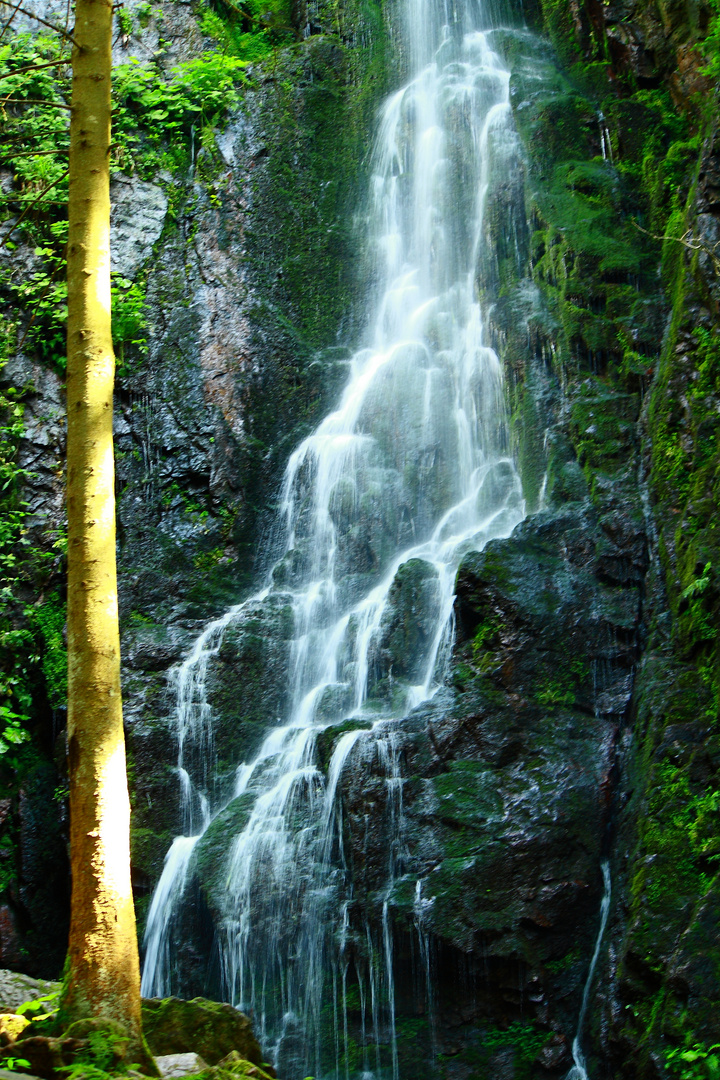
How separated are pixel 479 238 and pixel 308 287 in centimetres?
319

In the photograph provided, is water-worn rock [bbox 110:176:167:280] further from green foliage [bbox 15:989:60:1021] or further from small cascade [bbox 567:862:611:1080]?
green foliage [bbox 15:989:60:1021]

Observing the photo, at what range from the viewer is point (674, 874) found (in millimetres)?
7551

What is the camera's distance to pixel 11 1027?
475 centimetres

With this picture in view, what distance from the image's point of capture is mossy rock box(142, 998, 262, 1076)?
562cm

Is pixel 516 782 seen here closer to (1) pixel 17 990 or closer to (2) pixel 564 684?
(2) pixel 564 684

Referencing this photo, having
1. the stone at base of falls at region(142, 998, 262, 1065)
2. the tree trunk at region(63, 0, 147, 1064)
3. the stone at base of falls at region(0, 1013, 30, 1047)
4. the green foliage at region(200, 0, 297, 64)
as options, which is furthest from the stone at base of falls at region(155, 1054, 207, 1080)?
the green foliage at region(200, 0, 297, 64)

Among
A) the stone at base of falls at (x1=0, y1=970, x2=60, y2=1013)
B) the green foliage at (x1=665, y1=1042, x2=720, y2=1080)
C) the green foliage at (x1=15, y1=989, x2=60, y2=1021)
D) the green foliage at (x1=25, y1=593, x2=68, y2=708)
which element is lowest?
the green foliage at (x1=665, y1=1042, x2=720, y2=1080)

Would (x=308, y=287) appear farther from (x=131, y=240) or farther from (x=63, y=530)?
(x=63, y=530)

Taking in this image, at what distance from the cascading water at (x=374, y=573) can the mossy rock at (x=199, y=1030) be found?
2.64 m

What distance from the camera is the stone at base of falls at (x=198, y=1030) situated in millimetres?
5617

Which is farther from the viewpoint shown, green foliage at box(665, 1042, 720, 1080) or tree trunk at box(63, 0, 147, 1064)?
green foliage at box(665, 1042, 720, 1080)

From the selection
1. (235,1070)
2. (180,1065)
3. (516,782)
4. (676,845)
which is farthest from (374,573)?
(180,1065)

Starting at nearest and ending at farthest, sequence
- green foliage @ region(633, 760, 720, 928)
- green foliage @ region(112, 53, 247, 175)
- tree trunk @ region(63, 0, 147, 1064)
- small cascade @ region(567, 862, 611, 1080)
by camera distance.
Answer: tree trunk @ region(63, 0, 147, 1064) → green foliage @ region(633, 760, 720, 928) → small cascade @ region(567, 862, 611, 1080) → green foliage @ region(112, 53, 247, 175)

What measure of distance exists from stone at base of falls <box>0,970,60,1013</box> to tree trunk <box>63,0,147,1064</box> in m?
1.51
